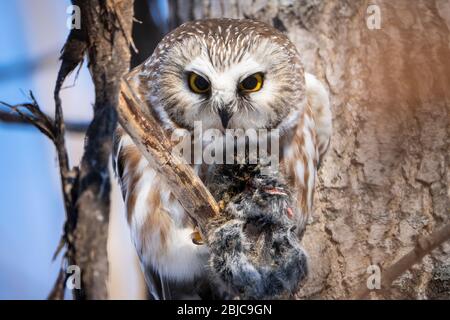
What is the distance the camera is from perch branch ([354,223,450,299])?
5.45ft

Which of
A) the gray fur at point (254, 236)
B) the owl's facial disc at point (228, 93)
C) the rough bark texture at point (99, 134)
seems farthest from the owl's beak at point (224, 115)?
the rough bark texture at point (99, 134)

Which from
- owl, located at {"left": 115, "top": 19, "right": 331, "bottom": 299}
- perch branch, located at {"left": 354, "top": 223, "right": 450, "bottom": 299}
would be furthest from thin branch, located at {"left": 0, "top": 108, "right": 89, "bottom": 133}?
perch branch, located at {"left": 354, "top": 223, "right": 450, "bottom": 299}

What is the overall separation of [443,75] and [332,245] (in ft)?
2.12

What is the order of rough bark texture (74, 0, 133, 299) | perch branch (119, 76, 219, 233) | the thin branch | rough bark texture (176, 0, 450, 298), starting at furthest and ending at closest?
rough bark texture (176, 0, 450, 298) → the thin branch → perch branch (119, 76, 219, 233) → rough bark texture (74, 0, 133, 299)

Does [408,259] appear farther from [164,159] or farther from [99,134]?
[99,134]

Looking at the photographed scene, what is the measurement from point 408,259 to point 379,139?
0.42 metres

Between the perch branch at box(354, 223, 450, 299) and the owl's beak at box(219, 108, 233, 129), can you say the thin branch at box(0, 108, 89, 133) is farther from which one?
the perch branch at box(354, 223, 450, 299)

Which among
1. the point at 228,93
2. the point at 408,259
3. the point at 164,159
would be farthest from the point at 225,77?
the point at 408,259

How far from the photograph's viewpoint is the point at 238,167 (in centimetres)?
157

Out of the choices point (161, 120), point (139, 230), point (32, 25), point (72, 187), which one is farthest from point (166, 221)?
point (32, 25)

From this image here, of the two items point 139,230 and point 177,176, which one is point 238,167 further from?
point 139,230

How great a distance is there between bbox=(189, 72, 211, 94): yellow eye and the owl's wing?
0.40m

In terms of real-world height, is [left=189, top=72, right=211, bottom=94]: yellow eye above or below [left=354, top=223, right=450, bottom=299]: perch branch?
above

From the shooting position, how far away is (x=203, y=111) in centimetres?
175
